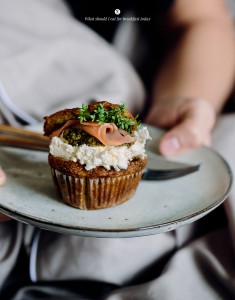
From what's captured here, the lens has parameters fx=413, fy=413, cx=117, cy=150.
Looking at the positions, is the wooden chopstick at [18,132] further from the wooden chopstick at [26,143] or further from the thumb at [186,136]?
the thumb at [186,136]

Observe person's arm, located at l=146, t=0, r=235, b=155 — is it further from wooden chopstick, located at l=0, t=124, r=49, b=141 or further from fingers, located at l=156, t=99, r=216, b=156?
wooden chopstick, located at l=0, t=124, r=49, b=141

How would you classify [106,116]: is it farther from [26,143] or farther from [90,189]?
[26,143]

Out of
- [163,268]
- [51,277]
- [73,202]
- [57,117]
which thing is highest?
[57,117]

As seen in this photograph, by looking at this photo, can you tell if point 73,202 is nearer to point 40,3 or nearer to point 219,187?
point 219,187

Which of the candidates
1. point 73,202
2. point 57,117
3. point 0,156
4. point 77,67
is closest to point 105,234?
point 73,202

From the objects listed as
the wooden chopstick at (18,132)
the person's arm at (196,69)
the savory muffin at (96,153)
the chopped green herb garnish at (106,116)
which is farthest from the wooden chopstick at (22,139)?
the person's arm at (196,69)
